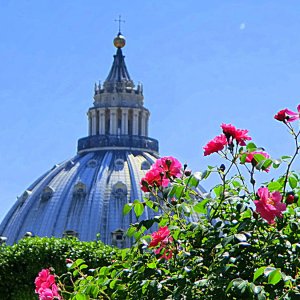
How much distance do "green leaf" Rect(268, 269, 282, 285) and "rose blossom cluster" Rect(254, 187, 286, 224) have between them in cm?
66

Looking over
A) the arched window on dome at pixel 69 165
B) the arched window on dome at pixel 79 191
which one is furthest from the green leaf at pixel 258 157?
the arched window on dome at pixel 69 165

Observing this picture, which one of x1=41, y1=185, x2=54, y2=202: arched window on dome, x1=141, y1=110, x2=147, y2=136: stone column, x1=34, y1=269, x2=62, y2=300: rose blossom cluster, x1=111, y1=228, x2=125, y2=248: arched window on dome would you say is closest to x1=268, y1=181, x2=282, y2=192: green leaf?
x1=34, y1=269, x2=62, y2=300: rose blossom cluster

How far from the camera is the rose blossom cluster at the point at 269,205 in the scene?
9.15m

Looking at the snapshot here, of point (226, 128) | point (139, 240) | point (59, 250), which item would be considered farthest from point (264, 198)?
point (59, 250)

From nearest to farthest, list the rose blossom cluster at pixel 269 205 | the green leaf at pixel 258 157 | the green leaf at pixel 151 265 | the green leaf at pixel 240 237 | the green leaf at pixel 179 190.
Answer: the rose blossom cluster at pixel 269 205 → the green leaf at pixel 240 237 → the green leaf at pixel 258 157 → the green leaf at pixel 179 190 → the green leaf at pixel 151 265

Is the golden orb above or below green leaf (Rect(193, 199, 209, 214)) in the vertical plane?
above

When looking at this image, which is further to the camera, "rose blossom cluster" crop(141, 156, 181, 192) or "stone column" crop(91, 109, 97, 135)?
"stone column" crop(91, 109, 97, 135)

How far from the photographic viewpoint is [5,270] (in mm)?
28891

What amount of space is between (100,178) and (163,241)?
355ft

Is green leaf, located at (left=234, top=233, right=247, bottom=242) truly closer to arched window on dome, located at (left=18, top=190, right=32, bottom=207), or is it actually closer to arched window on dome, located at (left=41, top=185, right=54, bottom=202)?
arched window on dome, located at (left=41, top=185, right=54, bottom=202)

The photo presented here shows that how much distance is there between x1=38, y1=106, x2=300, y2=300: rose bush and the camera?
9.20m

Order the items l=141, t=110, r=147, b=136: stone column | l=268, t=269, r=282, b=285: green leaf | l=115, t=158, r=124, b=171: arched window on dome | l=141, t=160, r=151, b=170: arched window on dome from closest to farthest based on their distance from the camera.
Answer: l=268, t=269, r=282, b=285: green leaf
l=141, t=160, r=151, b=170: arched window on dome
l=115, t=158, r=124, b=171: arched window on dome
l=141, t=110, r=147, b=136: stone column

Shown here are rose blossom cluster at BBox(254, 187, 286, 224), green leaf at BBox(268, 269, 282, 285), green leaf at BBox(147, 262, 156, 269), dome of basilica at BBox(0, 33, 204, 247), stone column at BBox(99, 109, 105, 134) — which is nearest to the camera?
green leaf at BBox(268, 269, 282, 285)

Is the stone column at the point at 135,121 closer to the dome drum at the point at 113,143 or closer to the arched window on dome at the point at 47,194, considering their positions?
the dome drum at the point at 113,143
